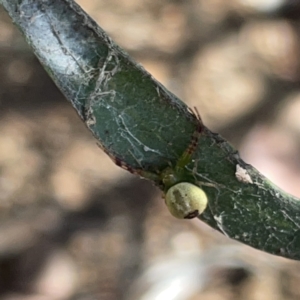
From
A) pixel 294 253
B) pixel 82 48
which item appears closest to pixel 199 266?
pixel 294 253

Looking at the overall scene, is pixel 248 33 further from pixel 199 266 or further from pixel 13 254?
pixel 13 254

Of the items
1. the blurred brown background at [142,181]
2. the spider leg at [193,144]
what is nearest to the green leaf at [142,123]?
the spider leg at [193,144]

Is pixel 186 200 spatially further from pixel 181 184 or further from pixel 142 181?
pixel 142 181

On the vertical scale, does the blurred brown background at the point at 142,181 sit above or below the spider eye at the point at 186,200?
below

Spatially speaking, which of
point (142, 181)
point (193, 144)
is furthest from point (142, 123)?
point (142, 181)

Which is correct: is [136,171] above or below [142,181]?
above

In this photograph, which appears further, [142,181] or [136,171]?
[142,181]

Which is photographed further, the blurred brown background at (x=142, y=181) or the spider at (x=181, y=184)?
the blurred brown background at (x=142, y=181)

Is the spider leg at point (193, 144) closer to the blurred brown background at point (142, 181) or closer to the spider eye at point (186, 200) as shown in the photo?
the spider eye at point (186, 200)
